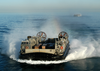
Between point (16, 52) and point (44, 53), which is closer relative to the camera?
point (44, 53)

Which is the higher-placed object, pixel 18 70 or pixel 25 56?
pixel 25 56

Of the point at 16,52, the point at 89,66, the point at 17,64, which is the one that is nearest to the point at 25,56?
the point at 17,64

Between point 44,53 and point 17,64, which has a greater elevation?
point 44,53

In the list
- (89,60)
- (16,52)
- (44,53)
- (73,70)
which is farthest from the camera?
(16,52)

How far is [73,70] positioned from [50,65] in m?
3.35

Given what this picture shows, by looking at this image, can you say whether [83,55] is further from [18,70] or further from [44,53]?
[18,70]

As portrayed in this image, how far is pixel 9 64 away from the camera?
23.5 metres

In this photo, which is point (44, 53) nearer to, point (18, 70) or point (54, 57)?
point (54, 57)

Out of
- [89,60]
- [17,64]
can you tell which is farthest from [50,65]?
[89,60]

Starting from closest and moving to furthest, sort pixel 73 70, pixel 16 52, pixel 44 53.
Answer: pixel 73 70, pixel 44 53, pixel 16 52

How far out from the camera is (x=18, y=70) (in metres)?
21.2

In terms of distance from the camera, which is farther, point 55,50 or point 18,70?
point 55,50

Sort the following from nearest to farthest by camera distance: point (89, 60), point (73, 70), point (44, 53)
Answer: point (73, 70)
point (44, 53)
point (89, 60)

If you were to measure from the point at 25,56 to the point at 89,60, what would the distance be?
34.5 feet
